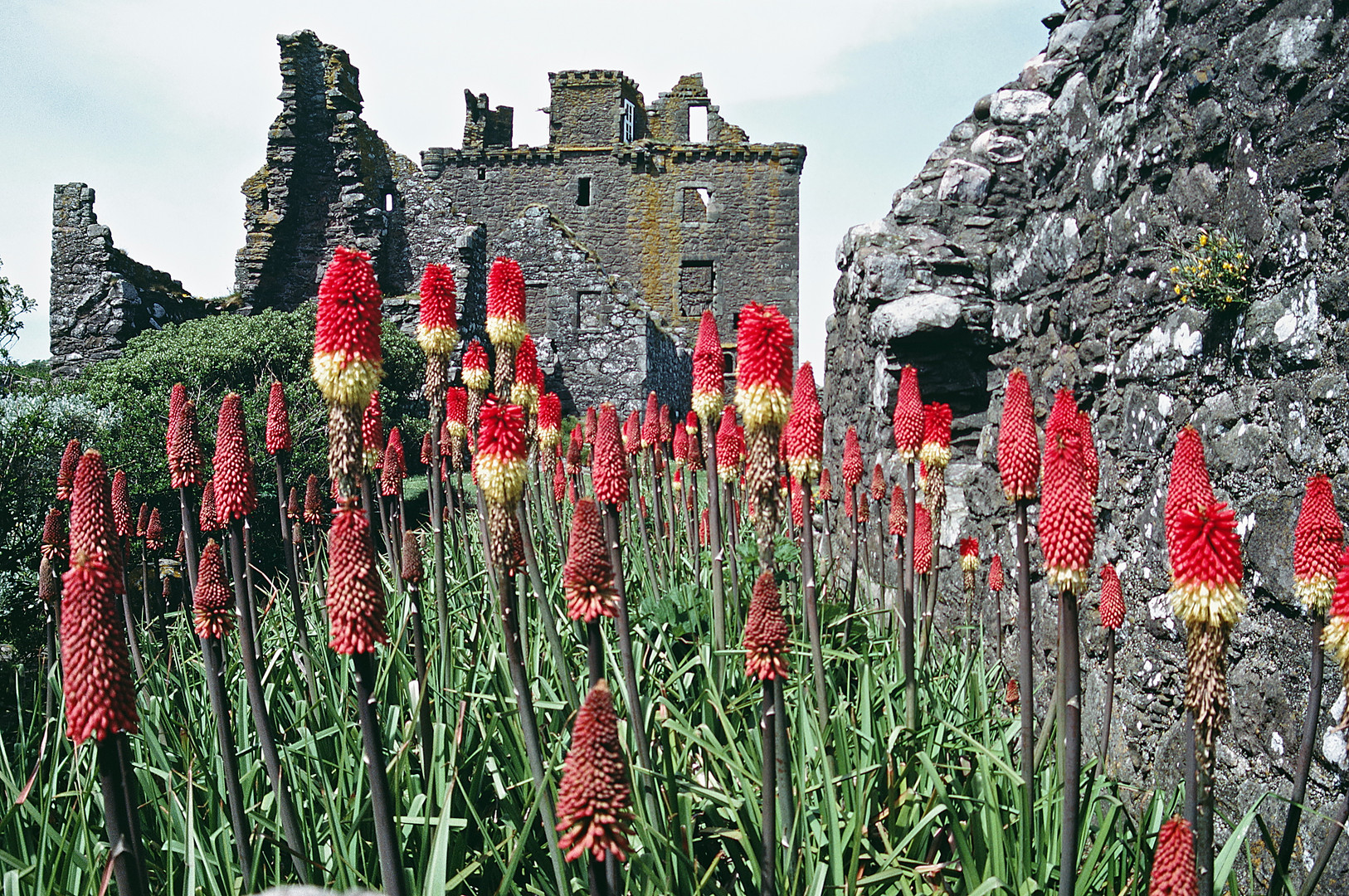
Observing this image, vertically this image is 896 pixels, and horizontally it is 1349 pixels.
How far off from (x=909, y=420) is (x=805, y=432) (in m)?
0.44

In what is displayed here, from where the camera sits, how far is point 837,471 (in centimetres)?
823

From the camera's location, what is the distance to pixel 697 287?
33.8m

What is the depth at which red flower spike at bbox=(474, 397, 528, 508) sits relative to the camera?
2.28 m

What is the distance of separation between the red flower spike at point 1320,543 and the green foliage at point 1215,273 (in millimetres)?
1457

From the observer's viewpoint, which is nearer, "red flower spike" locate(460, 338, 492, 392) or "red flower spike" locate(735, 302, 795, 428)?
"red flower spike" locate(735, 302, 795, 428)

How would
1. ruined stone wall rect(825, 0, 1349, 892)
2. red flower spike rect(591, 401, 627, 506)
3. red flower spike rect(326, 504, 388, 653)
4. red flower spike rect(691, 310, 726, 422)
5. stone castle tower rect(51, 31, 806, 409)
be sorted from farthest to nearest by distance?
1. stone castle tower rect(51, 31, 806, 409)
2. red flower spike rect(691, 310, 726, 422)
3. red flower spike rect(591, 401, 627, 506)
4. ruined stone wall rect(825, 0, 1349, 892)
5. red flower spike rect(326, 504, 388, 653)

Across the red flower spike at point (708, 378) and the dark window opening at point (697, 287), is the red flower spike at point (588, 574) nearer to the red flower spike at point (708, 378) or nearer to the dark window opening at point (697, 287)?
the red flower spike at point (708, 378)

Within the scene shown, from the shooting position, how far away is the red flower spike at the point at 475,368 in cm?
360

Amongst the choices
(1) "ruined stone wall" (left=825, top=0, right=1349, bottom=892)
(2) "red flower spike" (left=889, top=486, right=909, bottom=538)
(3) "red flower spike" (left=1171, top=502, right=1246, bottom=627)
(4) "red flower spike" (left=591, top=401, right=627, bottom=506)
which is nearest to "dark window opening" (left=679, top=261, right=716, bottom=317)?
(1) "ruined stone wall" (left=825, top=0, right=1349, bottom=892)

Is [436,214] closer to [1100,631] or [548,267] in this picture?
[548,267]

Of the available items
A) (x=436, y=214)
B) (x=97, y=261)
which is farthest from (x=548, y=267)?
(x=97, y=261)

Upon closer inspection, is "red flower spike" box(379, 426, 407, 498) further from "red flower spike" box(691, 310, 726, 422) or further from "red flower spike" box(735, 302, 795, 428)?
"red flower spike" box(735, 302, 795, 428)

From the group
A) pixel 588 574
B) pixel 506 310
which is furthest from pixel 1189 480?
pixel 506 310

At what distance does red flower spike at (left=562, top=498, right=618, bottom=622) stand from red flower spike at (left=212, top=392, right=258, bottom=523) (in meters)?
1.26
